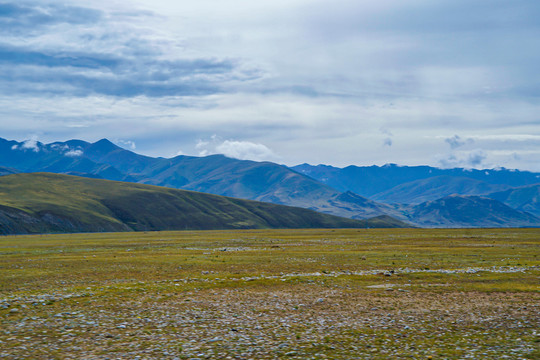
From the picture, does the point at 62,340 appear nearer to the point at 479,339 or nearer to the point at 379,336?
the point at 379,336

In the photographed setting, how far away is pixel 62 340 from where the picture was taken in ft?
55.9

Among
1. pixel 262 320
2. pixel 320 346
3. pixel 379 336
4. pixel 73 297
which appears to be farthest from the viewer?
pixel 73 297

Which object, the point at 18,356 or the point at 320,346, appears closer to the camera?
the point at 18,356

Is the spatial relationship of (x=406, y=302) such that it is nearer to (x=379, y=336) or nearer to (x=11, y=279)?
(x=379, y=336)

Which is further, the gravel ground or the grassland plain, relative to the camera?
the grassland plain

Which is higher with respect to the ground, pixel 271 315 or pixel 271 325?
pixel 271 325

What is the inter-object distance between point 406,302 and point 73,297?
21461 millimetres

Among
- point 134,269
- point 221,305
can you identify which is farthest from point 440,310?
point 134,269

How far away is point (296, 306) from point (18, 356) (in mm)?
14810

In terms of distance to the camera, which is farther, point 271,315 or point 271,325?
point 271,315

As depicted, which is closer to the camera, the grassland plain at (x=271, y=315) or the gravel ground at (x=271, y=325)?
the gravel ground at (x=271, y=325)

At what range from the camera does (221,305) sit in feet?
83.6

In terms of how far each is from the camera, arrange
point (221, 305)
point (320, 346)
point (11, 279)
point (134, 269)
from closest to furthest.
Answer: point (320, 346) < point (221, 305) < point (11, 279) < point (134, 269)

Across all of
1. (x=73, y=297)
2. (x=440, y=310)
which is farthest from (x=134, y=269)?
Result: (x=440, y=310)
